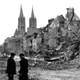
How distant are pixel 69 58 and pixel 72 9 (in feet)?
125

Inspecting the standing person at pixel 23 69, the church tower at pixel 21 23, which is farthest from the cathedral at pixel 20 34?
the standing person at pixel 23 69

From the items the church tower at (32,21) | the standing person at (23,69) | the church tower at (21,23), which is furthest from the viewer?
the church tower at (21,23)

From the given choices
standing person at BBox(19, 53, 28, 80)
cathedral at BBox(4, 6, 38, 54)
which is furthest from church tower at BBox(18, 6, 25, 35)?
standing person at BBox(19, 53, 28, 80)

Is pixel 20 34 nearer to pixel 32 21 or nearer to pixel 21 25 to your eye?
pixel 21 25

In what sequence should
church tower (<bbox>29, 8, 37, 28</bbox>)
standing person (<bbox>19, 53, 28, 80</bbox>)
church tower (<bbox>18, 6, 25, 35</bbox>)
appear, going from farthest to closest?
church tower (<bbox>18, 6, 25, 35</bbox>) < church tower (<bbox>29, 8, 37, 28</bbox>) < standing person (<bbox>19, 53, 28, 80</bbox>)

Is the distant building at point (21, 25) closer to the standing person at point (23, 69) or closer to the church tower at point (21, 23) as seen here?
the church tower at point (21, 23)

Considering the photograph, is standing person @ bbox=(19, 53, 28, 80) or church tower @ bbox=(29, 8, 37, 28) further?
church tower @ bbox=(29, 8, 37, 28)

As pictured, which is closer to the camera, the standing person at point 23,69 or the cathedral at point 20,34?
the standing person at point 23,69

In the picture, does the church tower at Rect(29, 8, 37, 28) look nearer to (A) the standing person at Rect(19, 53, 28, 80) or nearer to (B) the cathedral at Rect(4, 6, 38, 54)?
(B) the cathedral at Rect(4, 6, 38, 54)

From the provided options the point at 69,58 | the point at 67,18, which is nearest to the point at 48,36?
the point at 67,18

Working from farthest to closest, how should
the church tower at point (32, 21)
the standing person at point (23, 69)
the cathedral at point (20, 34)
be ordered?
1. the church tower at point (32, 21)
2. the cathedral at point (20, 34)
3. the standing person at point (23, 69)

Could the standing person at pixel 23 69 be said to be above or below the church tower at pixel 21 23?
below

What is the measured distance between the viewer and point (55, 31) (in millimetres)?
91250

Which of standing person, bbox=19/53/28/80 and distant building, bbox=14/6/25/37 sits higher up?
distant building, bbox=14/6/25/37
